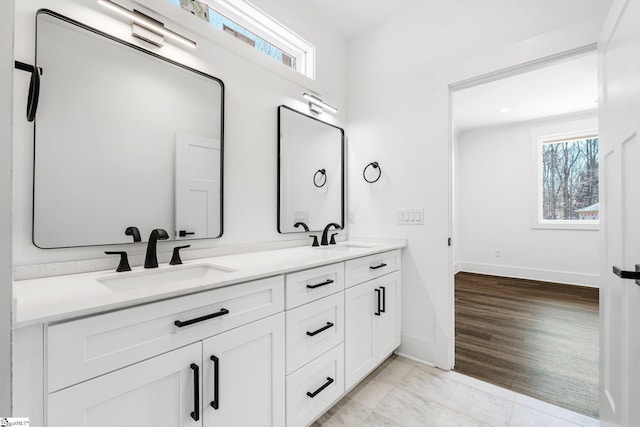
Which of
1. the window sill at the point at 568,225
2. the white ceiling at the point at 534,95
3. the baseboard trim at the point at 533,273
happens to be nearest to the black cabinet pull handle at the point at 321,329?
the white ceiling at the point at 534,95

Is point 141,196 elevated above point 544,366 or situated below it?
above

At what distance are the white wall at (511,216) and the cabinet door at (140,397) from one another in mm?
5198

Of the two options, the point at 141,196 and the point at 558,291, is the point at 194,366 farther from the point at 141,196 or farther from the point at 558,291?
the point at 558,291

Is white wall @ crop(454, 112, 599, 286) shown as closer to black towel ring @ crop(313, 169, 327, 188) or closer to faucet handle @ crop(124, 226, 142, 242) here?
black towel ring @ crop(313, 169, 327, 188)

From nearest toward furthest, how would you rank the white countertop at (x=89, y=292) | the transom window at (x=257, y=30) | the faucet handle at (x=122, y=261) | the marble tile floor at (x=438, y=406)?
the white countertop at (x=89, y=292), the faucet handle at (x=122, y=261), the marble tile floor at (x=438, y=406), the transom window at (x=257, y=30)

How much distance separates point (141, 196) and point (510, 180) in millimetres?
5315

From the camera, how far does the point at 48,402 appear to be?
27.5 inches

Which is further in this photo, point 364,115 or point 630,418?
point 364,115

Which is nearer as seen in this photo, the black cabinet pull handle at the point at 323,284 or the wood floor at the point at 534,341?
the black cabinet pull handle at the point at 323,284

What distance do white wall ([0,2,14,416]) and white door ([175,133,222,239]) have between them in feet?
3.67

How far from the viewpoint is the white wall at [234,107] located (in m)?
1.09

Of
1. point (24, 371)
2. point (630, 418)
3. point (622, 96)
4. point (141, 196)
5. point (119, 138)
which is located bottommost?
point (630, 418)

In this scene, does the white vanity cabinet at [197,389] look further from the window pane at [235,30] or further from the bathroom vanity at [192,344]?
→ the window pane at [235,30]

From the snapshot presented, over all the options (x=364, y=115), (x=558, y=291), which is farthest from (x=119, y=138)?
(x=558, y=291)
